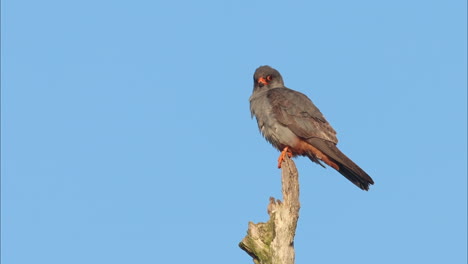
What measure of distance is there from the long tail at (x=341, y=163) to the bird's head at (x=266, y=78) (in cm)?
147

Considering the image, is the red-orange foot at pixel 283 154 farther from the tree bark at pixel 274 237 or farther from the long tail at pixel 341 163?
the tree bark at pixel 274 237

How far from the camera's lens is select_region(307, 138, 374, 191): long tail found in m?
8.97

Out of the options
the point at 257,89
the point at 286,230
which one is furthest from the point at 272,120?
the point at 286,230

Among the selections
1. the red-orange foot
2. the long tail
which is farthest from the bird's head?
the long tail

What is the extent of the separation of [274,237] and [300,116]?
3.58 m

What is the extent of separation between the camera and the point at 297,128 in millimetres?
9688

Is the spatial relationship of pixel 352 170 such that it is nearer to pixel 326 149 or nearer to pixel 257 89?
pixel 326 149

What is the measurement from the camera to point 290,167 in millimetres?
7500

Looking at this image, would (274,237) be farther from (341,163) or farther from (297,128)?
(297,128)

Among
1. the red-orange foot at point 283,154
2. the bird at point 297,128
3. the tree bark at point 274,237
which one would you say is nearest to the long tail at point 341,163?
the bird at point 297,128

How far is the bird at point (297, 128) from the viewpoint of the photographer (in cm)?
962

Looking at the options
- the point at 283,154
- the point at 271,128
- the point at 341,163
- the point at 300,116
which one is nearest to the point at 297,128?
the point at 300,116

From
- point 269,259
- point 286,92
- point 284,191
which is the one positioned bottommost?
point 269,259

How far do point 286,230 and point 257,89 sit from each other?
180 inches
